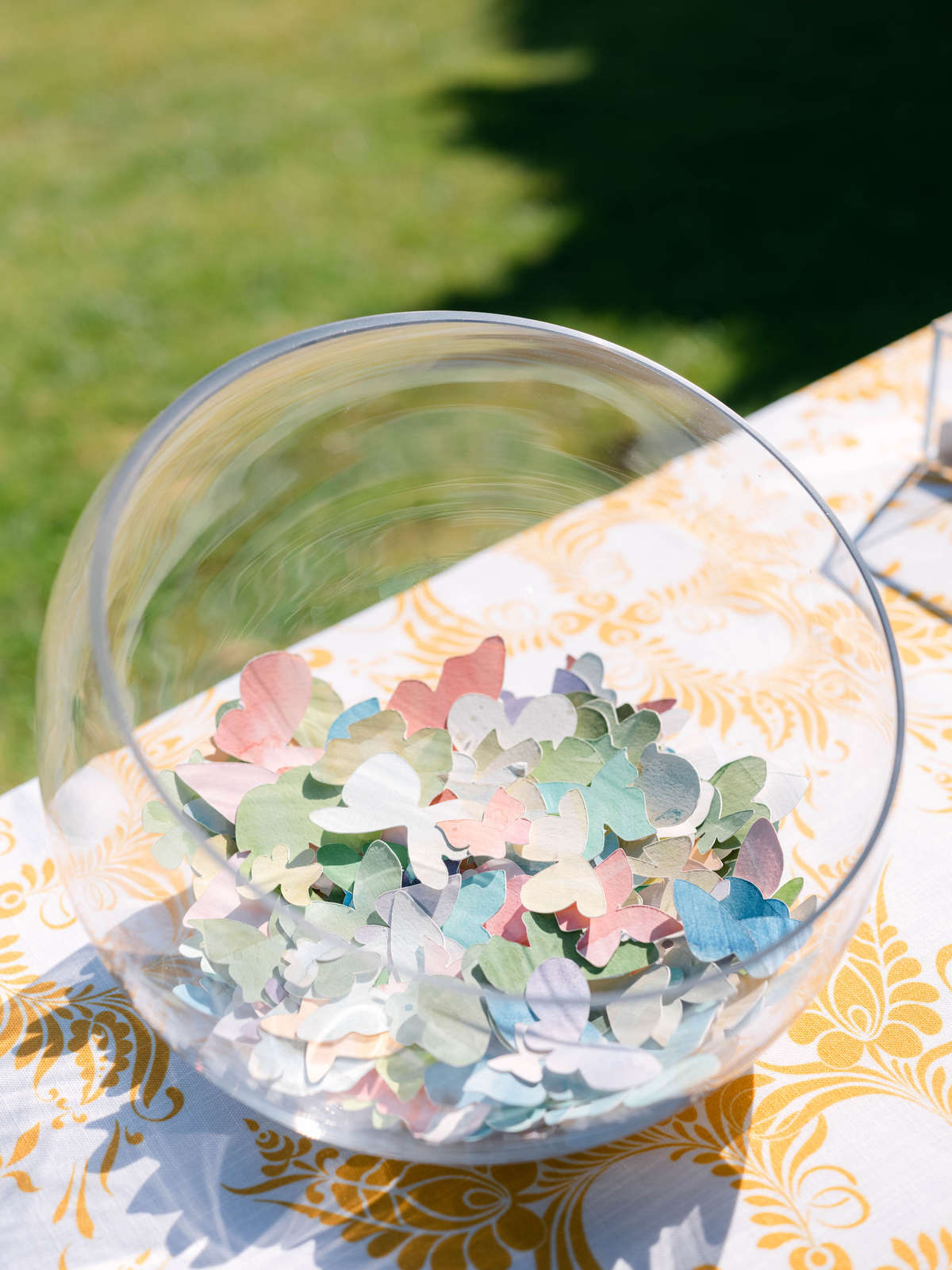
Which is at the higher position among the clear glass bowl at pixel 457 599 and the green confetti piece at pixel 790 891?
the clear glass bowl at pixel 457 599

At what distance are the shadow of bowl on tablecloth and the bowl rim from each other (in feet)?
0.28

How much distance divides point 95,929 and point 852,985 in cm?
35

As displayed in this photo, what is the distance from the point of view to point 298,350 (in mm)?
575

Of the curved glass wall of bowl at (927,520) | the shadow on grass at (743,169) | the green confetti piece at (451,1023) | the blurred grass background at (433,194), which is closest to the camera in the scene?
the green confetti piece at (451,1023)

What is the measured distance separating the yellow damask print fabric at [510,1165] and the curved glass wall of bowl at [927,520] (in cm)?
19

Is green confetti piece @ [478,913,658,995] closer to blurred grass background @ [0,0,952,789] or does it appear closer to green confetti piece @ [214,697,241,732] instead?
green confetti piece @ [214,697,241,732]

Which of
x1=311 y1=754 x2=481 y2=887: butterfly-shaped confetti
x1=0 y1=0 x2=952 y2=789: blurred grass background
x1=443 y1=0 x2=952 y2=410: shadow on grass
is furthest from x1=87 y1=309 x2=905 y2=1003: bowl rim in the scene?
x1=443 y1=0 x2=952 y2=410: shadow on grass

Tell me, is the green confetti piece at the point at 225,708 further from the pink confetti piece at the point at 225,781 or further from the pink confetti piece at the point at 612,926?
the pink confetti piece at the point at 612,926

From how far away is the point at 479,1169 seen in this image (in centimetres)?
48

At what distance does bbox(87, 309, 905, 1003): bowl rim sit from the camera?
0.41 meters

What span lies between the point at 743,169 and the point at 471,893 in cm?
257

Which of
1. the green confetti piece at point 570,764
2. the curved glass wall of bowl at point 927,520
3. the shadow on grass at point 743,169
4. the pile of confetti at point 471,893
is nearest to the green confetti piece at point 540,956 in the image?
the pile of confetti at point 471,893

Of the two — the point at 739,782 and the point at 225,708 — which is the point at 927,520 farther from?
the point at 225,708

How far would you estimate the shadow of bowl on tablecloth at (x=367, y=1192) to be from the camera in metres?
0.47
